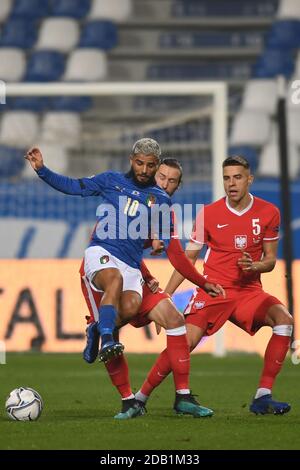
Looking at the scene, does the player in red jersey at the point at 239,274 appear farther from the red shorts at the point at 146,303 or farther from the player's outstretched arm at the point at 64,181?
the player's outstretched arm at the point at 64,181

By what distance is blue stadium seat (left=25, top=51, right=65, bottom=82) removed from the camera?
2538 centimetres

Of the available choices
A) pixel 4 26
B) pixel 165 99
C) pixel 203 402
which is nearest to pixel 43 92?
pixel 203 402

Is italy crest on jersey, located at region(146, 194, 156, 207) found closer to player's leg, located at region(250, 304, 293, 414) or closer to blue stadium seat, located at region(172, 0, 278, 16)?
player's leg, located at region(250, 304, 293, 414)

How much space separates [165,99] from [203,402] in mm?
16418

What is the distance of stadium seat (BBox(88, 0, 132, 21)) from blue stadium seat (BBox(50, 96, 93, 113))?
9.20 feet

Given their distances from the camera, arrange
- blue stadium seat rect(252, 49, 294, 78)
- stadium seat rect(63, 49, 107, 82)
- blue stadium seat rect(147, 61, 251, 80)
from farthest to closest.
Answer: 1. blue stadium seat rect(147, 61, 251, 80)
2. stadium seat rect(63, 49, 107, 82)
3. blue stadium seat rect(252, 49, 294, 78)

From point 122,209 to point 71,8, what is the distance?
1984 centimetres

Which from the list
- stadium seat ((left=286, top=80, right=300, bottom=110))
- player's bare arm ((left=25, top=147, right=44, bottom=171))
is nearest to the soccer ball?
player's bare arm ((left=25, top=147, right=44, bottom=171))

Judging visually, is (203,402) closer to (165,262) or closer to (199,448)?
(199,448)

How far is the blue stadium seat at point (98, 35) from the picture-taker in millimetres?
26656

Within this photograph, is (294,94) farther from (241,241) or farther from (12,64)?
(241,241)

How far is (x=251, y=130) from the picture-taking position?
23375 millimetres

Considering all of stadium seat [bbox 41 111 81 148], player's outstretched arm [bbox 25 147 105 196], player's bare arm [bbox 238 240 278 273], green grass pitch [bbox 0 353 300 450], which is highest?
stadium seat [bbox 41 111 81 148]

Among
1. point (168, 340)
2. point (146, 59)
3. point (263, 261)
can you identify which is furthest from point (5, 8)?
point (168, 340)
